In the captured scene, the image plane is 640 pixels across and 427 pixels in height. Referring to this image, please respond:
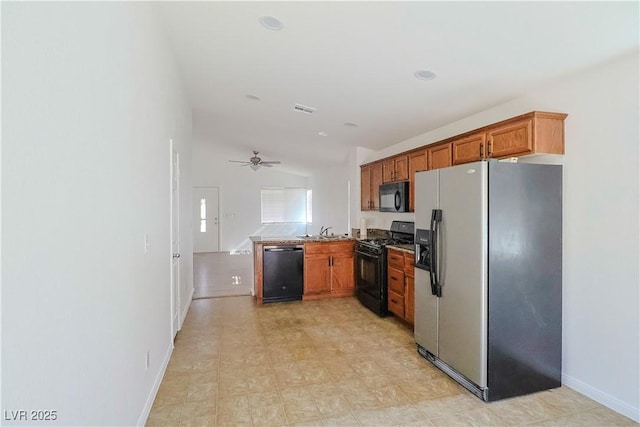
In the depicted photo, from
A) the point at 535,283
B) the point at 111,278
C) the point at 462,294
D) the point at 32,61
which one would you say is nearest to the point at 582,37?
the point at 535,283

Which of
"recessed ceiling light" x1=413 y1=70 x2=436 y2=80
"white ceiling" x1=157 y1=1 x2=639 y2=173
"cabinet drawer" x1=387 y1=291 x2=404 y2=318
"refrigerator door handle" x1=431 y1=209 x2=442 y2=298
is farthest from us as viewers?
"cabinet drawer" x1=387 y1=291 x2=404 y2=318

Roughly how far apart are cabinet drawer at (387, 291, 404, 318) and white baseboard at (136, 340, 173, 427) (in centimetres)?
251

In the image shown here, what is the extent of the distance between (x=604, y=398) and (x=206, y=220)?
946 cm

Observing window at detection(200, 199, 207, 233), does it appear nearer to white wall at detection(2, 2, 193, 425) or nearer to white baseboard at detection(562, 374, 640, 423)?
white wall at detection(2, 2, 193, 425)

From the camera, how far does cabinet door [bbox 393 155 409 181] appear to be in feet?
14.7

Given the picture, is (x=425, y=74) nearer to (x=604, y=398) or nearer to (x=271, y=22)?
(x=271, y=22)

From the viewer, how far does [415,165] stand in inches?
168

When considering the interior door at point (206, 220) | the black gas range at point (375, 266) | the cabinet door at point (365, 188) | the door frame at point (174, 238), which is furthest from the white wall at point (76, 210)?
the interior door at point (206, 220)

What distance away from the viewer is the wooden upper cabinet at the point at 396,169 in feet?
14.8

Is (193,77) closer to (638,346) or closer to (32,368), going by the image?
(32,368)

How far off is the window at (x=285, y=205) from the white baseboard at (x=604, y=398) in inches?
335

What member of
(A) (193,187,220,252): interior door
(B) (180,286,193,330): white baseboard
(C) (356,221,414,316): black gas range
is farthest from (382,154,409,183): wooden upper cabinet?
(A) (193,187,220,252): interior door

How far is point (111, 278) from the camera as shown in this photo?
5.35ft

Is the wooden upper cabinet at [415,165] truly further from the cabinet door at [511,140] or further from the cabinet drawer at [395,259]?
the cabinet door at [511,140]
